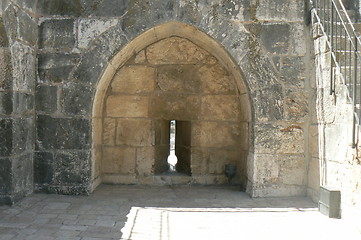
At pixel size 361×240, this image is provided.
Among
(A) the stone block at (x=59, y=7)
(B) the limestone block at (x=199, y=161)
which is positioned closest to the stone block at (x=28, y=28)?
(A) the stone block at (x=59, y=7)

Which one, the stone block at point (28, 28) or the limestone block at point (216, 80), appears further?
the limestone block at point (216, 80)

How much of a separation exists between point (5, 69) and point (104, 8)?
134 centimetres

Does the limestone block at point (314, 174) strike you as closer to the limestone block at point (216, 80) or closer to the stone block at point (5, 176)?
the limestone block at point (216, 80)

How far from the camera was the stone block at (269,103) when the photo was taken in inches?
165

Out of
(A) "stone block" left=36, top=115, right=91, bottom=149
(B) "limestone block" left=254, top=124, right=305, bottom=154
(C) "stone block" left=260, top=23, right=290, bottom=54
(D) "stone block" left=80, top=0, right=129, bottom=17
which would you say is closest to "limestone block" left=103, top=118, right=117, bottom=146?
(A) "stone block" left=36, top=115, right=91, bottom=149

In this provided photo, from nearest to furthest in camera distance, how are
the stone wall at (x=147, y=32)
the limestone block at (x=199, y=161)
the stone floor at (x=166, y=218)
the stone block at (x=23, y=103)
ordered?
the stone floor at (x=166, y=218)
the stone block at (x=23, y=103)
the stone wall at (x=147, y=32)
the limestone block at (x=199, y=161)

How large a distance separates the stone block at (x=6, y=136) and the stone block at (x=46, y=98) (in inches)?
21.3

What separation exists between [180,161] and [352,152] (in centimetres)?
283

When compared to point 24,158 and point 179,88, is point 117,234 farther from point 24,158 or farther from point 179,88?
point 179,88

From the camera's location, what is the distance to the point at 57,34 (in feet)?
13.9

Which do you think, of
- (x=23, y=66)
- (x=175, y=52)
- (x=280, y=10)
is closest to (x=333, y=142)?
(x=280, y=10)

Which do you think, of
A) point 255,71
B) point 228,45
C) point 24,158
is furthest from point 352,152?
point 24,158

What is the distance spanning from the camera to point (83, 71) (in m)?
4.19

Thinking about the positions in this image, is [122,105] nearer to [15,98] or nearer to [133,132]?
[133,132]
